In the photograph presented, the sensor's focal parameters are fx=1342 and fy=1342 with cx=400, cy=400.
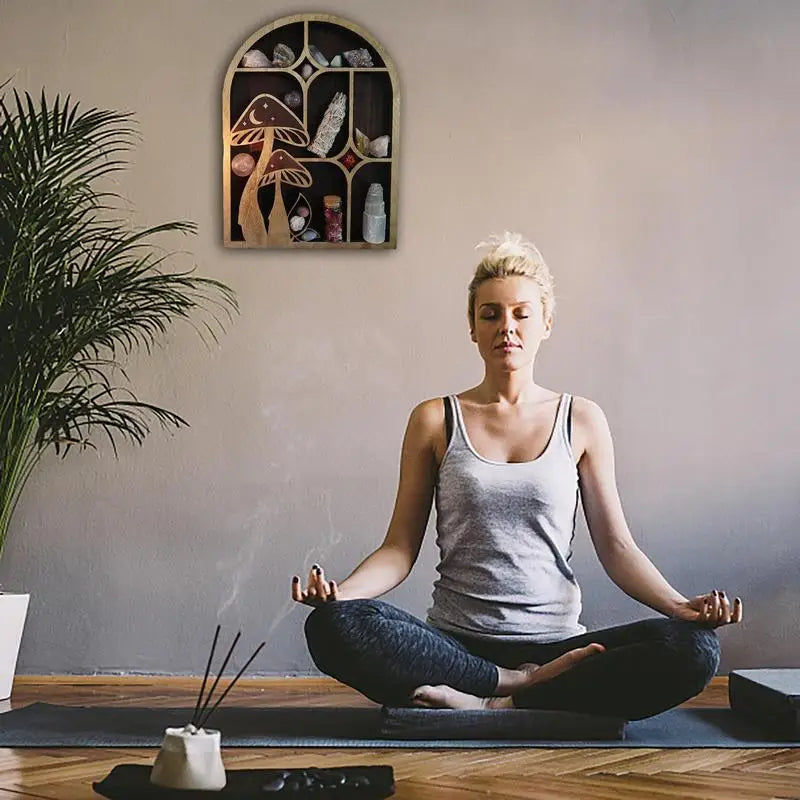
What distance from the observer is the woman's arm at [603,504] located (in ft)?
8.93

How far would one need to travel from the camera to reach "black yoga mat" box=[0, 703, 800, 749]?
2418mm

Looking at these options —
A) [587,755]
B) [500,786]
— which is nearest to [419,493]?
[587,755]

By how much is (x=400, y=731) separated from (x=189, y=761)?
76 centimetres

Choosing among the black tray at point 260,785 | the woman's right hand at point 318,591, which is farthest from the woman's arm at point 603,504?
the black tray at point 260,785

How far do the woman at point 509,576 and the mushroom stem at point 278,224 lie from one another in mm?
887

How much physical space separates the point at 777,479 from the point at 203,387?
154 cm

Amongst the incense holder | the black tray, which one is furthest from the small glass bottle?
the incense holder

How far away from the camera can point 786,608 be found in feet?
11.6

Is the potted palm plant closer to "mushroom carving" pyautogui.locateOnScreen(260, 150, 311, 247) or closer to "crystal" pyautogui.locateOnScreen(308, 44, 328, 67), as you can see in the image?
"mushroom carving" pyautogui.locateOnScreen(260, 150, 311, 247)

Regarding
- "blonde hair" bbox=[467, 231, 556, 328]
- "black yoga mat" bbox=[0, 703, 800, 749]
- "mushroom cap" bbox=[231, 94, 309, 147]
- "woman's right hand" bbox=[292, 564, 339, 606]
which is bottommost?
"black yoga mat" bbox=[0, 703, 800, 749]

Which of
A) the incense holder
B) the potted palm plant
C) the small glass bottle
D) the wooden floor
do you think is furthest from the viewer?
the small glass bottle

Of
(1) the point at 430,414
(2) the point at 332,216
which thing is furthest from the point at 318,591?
(2) the point at 332,216

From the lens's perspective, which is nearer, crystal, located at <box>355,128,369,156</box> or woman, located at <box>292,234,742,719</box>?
woman, located at <box>292,234,742,719</box>

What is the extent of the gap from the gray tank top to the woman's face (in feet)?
0.64
